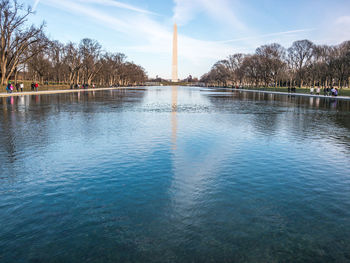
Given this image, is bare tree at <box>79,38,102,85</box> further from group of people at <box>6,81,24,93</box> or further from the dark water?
the dark water

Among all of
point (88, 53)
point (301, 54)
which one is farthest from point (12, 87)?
point (301, 54)

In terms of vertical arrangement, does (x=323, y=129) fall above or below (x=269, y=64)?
below

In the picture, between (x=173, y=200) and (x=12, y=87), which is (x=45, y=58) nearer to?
(x=12, y=87)

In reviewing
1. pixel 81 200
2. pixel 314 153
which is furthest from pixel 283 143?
pixel 81 200

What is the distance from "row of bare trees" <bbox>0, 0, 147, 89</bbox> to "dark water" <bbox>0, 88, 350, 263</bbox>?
4252cm

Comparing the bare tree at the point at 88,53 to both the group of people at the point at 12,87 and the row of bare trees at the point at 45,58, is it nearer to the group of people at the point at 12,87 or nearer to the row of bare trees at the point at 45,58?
the row of bare trees at the point at 45,58

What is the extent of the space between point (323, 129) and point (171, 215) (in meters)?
12.9

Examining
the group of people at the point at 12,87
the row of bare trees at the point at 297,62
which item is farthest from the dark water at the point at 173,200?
the row of bare trees at the point at 297,62

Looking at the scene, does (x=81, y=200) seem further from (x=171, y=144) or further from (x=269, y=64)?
(x=269, y=64)

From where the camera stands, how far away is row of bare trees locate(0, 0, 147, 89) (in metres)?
45.9

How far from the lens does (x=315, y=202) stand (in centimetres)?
609

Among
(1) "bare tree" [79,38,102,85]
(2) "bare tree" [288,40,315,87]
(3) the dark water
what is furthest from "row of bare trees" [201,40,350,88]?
(3) the dark water

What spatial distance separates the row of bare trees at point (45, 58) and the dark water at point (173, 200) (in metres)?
42.5

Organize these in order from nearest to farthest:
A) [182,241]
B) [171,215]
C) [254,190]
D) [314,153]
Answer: [182,241], [171,215], [254,190], [314,153]
